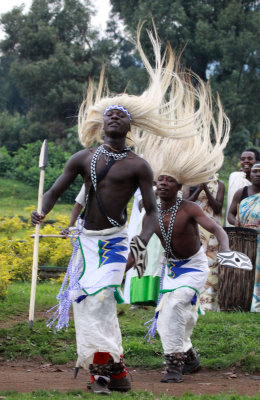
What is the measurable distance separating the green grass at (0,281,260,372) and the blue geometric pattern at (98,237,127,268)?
165 cm

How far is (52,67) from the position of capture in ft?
93.8

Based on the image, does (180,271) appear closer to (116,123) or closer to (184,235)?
(184,235)

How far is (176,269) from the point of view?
6242mm

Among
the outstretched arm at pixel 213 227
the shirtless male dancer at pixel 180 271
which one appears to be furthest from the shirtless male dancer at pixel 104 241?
the shirtless male dancer at pixel 180 271

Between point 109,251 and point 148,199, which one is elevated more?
point 148,199

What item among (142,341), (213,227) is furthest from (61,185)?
(142,341)

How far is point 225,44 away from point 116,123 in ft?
67.0

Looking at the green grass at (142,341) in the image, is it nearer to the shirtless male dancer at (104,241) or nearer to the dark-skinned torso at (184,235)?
the dark-skinned torso at (184,235)

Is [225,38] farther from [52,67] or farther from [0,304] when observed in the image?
[0,304]

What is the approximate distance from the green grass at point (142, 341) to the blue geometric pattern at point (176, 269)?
90cm

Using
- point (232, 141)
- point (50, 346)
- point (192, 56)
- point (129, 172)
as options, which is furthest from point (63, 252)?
point (192, 56)

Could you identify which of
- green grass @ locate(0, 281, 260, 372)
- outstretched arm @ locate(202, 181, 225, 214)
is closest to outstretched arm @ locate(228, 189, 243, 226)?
outstretched arm @ locate(202, 181, 225, 214)

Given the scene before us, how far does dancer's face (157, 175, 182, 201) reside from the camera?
6.35 metres

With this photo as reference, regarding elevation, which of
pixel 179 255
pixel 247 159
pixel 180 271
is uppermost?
pixel 247 159
